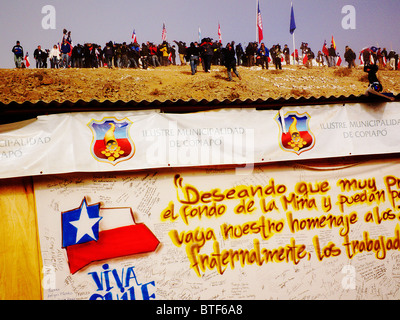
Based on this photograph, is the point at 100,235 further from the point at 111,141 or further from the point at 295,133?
the point at 295,133

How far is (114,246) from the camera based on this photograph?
4.80 m

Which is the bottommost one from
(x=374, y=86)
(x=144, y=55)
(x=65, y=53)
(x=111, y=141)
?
(x=111, y=141)

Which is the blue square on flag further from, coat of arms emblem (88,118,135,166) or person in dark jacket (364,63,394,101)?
person in dark jacket (364,63,394,101)

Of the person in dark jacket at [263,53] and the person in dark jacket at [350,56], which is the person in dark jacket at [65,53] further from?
the person in dark jacket at [350,56]

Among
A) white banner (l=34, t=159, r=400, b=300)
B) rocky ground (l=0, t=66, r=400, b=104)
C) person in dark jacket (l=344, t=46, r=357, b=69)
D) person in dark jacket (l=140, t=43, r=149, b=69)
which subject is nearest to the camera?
white banner (l=34, t=159, r=400, b=300)

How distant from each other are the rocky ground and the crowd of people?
1404 millimetres

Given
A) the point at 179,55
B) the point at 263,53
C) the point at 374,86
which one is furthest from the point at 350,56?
the point at 374,86

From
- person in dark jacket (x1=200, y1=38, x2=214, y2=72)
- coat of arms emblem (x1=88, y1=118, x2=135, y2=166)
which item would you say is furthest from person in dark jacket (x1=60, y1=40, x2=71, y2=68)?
coat of arms emblem (x1=88, y1=118, x2=135, y2=166)

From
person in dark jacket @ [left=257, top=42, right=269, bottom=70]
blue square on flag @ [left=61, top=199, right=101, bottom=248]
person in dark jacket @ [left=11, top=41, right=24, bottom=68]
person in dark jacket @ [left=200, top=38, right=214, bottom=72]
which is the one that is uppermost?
person in dark jacket @ [left=257, top=42, right=269, bottom=70]

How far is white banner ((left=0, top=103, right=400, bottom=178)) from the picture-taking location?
177 inches

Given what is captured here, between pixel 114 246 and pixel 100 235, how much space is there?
0.94 feet

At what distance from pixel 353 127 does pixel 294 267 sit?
266 centimetres
